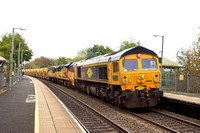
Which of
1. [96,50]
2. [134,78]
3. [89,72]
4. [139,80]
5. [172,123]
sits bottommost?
[172,123]

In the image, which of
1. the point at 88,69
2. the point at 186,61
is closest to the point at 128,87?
the point at 88,69

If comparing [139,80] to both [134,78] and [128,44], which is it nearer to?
[134,78]

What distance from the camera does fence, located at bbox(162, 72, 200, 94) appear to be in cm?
2250

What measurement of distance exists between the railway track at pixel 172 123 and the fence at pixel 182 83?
12546 millimetres

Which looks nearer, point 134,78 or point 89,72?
point 134,78

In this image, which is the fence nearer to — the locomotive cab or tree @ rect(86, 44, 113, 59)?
the locomotive cab

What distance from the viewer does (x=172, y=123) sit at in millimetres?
9727

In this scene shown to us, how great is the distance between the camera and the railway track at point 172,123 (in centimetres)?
855

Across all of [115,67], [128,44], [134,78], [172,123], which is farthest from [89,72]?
[128,44]

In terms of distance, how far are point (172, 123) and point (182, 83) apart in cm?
1609

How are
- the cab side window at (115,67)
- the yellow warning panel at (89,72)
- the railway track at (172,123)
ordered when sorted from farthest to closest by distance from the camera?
the yellow warning panel at (89,72) < the cab side window at (115,67) < the railway track at (172,123)

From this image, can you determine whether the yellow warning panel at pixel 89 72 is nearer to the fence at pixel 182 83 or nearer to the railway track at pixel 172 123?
the railway track at pixel 172 123

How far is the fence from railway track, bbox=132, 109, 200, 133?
12546mm

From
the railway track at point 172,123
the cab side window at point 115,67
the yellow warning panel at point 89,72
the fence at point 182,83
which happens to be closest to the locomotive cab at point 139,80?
the cab side window at point 115,67
